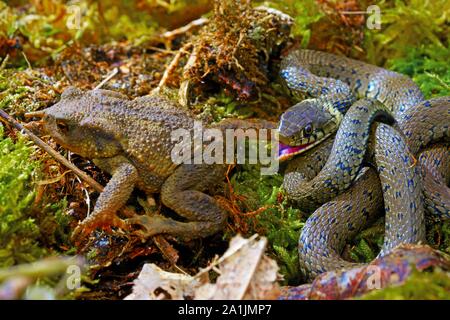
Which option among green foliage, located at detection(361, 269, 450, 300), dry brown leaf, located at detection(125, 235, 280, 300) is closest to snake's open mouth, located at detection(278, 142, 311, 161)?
dry brown leaf, located at detection(125, 235, 280, 300)

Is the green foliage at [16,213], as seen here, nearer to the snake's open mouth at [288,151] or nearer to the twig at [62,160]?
the twig at [62,160]

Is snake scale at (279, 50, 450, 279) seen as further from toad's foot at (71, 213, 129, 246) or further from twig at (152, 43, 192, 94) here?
toad's foot at (71, 213, 129, 246)

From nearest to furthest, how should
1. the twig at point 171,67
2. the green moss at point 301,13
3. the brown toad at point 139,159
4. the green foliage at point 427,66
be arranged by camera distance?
the brown toad at point 139,159 → the twig at point 171,67 → the green foliage at point 427,66 → the green moss at point 301,13

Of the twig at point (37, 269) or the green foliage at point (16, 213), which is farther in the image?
the green foliage at point (16, 213)

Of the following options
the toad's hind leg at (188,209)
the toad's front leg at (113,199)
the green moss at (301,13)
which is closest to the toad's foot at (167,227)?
the toad's hind leg at (188,209)

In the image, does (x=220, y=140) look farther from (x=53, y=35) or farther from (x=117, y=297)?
(x=53, y=35)
